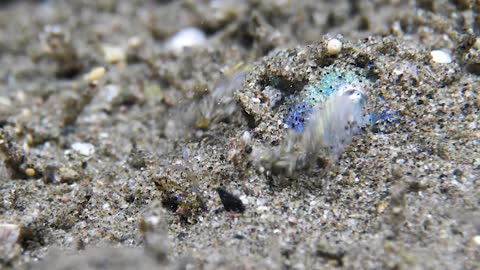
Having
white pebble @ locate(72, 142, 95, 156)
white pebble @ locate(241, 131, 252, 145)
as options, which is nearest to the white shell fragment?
white pebble @ locate(72, 142, 95, 156)

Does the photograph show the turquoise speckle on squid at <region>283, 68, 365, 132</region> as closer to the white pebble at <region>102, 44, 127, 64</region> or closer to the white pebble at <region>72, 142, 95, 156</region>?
the white pebble at <region>72, 142, 95, 156</region>

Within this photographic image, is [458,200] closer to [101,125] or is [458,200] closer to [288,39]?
[288,39]

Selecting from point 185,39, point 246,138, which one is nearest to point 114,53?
point 185,39

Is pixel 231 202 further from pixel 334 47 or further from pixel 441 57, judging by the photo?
pixel 441 57

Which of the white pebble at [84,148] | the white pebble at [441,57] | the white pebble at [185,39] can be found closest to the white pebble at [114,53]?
the white pebble at [185,39]

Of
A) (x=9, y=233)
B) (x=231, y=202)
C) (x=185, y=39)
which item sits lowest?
(x=9, y=233)
